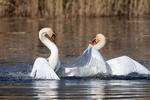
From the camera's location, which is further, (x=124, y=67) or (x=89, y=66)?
(x=124, y=67)

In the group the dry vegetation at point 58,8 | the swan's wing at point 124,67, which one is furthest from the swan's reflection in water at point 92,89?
the dry vegetation at point 58,8

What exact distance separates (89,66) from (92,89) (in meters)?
1.53

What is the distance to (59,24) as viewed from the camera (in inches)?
828

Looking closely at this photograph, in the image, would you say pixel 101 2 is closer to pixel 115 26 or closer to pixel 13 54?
pixel 115 26

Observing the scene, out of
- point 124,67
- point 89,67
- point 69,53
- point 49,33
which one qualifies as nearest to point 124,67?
point 124,67

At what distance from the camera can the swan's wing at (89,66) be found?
28.3 ft

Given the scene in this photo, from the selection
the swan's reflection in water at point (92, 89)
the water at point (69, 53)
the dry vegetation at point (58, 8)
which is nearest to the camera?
the swan's reflection in water at point (92, 89)

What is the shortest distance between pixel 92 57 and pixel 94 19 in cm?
1511

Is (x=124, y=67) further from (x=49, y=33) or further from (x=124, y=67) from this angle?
(x=49, y=33)

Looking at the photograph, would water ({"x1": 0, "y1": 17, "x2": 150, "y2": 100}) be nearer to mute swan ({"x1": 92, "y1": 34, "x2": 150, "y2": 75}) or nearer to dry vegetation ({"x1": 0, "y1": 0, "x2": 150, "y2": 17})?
mute swan ({"x1": 92, "y1": 34, "x2": 150, "y2": 75})

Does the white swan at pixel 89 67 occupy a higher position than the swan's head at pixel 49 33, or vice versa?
the swan's head at pixel 49 33

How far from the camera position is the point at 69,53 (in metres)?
11.9

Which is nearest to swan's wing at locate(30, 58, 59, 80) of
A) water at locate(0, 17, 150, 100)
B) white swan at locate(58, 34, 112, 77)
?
water at locate(0, 17, 150, 100)

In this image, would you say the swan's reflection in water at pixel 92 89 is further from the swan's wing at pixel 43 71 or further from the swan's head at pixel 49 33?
the swan's head at pixel 49 33
